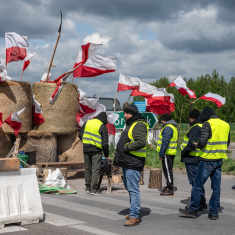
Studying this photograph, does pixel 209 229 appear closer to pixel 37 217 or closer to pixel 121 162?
pixel 121 162

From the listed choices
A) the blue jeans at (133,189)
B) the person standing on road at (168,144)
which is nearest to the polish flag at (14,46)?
the person standing on road at (168,144)

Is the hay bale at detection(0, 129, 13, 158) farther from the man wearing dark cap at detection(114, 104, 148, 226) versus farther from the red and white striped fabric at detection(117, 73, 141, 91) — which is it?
the man wearing dark cap at detection(114, 104, 148, 226)

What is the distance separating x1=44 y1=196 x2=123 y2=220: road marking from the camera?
8.05 m

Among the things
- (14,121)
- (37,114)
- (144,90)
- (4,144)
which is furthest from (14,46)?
(144,90)

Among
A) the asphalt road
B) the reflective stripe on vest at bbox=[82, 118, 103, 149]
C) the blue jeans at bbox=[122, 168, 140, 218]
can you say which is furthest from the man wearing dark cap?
the reflective stripe on vest at bbox=[82, 118, 103, 149]

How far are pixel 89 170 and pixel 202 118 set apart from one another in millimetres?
4000

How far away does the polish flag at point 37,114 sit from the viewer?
13.9 meters

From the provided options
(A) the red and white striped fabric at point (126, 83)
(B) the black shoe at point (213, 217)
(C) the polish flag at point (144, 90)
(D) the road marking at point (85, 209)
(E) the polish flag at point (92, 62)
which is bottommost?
(D) the road marking at point (85, 209)

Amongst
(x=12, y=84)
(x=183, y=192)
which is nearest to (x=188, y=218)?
(x=183, y=192)

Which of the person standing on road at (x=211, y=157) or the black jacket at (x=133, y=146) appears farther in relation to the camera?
the person standing on road at (x=211, y=157)

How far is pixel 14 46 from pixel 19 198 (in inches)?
285

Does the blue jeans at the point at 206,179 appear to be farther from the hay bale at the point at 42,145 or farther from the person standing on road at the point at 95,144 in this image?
the hay bale at the point at 42,145

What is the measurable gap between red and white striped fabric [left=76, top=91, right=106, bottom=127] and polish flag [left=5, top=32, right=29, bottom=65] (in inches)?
91.4

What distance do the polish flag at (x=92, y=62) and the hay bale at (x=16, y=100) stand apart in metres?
1.61
